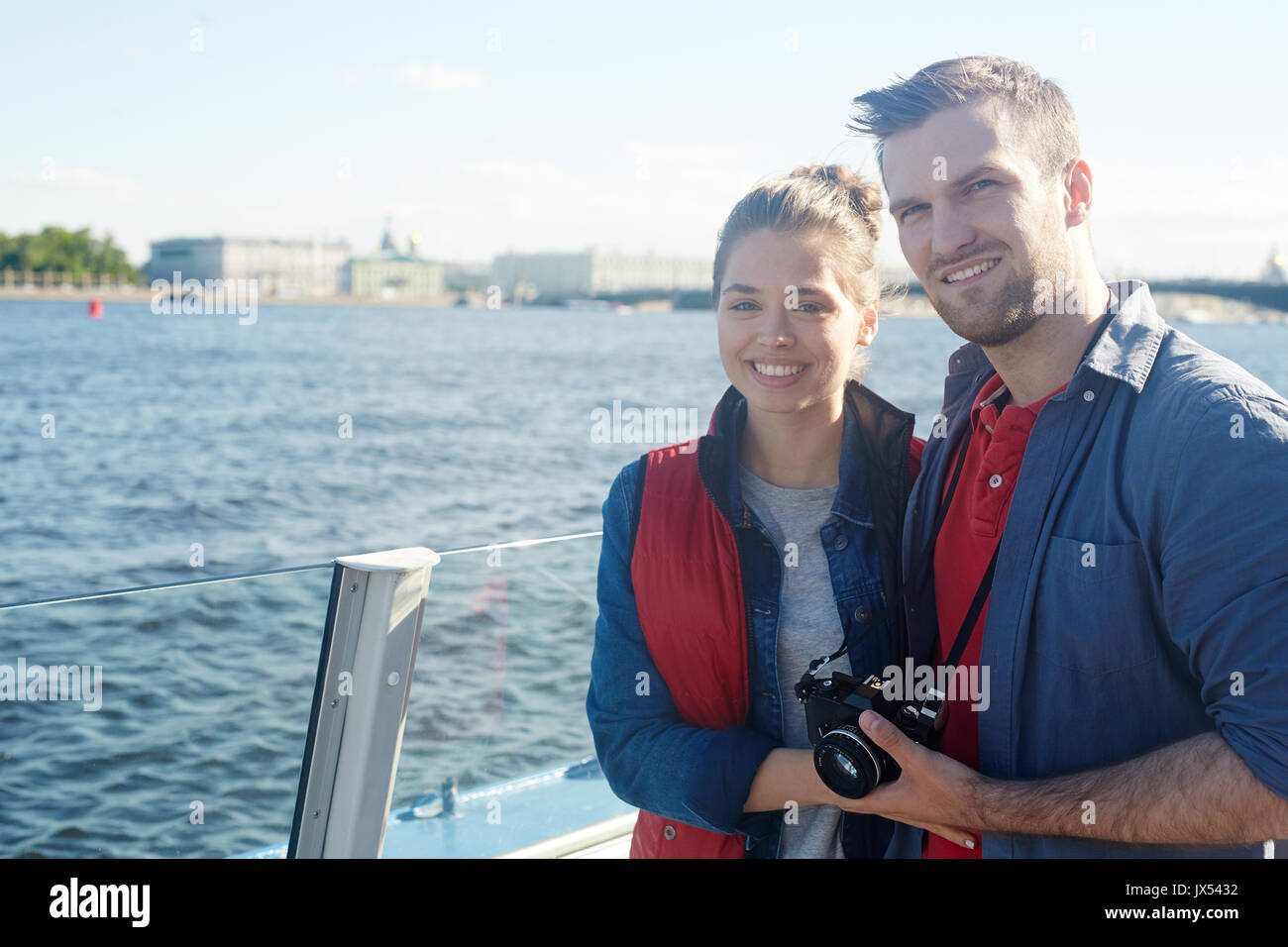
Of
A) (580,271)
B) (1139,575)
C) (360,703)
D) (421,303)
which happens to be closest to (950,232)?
(1139,575)

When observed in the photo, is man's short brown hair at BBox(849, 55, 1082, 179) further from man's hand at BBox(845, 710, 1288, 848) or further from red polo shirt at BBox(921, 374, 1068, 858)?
man's hand at BBox(845, 710, 1288, 848)

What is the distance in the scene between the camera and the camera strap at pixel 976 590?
5.75 ft

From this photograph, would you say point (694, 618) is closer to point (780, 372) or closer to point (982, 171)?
point (780, 372)

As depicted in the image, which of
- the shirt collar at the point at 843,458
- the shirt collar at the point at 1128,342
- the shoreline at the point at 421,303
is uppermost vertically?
A: the shoreline at the point at 421,303

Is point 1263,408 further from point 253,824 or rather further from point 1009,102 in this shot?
point 253,824

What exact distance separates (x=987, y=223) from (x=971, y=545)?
48 centimetres

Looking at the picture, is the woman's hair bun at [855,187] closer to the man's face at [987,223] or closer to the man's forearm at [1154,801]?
the man's face at [987,223]

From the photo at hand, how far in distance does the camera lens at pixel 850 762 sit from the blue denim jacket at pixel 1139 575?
0.18m

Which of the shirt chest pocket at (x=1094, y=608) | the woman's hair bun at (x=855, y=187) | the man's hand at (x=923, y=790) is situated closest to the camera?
the shirt chest pocket at (x=1094, y=608)

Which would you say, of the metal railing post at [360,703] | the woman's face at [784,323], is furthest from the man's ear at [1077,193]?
the metal railing post at [360,703]

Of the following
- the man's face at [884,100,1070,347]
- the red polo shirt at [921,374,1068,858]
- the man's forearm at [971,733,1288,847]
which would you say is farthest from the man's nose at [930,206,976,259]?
the man's forearm at [971,733,1288,847]

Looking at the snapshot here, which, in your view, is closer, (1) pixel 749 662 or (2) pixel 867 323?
(1) pixel 749 662

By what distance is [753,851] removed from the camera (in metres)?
1.90

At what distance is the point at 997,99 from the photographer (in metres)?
1.78
